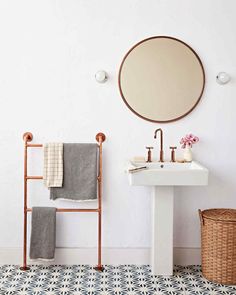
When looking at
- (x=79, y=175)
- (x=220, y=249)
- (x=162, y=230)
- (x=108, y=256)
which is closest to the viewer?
(x=220, y=249)

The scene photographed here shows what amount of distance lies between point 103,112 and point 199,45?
0.99 metres

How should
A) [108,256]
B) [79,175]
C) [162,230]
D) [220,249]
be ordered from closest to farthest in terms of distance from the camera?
[220,249]
[162,230]
[79,175]
[108,256]

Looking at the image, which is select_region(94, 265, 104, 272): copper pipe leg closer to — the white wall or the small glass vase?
the white wall

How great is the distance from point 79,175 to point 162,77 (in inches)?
42.4

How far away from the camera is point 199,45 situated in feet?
12.1

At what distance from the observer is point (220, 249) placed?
335 centimetres

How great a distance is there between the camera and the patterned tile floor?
3207 mm

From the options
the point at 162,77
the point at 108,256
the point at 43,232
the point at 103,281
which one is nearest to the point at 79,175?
the point at 43,232

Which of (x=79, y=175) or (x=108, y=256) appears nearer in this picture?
(x=79, y=175)

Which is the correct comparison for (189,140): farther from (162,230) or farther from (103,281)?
(103,281)

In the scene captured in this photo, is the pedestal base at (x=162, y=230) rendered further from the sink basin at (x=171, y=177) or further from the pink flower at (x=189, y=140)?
the pink flower at (x=189, y=140)

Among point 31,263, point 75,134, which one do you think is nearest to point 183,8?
point 75,134

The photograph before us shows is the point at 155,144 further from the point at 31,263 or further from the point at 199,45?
the point at 31,263

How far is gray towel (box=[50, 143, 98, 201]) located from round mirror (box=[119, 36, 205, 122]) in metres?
0.55
